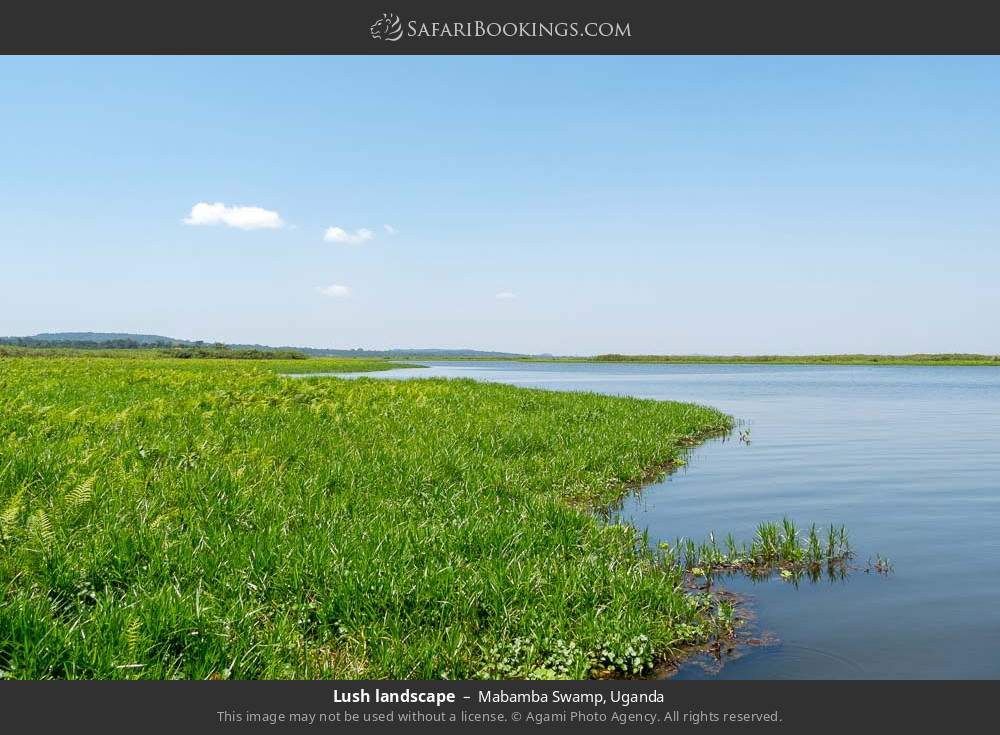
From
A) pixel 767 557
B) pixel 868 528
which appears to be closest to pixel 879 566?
pixel 767 557

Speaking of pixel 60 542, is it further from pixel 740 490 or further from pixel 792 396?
pixel 792 396

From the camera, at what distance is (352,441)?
15.2 meters

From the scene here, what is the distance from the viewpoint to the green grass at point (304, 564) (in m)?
5.62
